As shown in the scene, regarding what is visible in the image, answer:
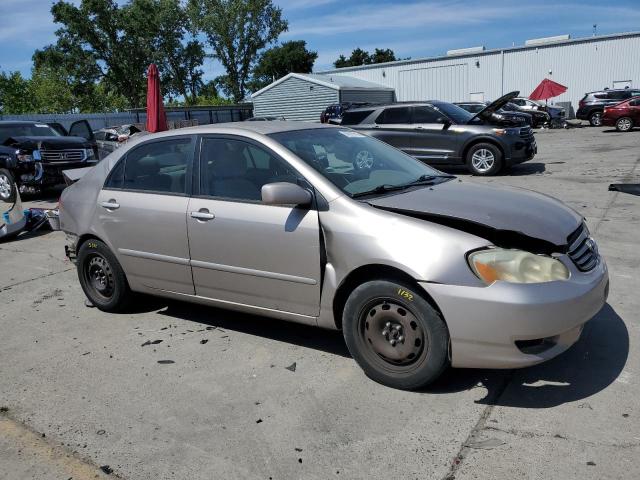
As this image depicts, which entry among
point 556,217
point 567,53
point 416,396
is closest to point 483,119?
point 556,217

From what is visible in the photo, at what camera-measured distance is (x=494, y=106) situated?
1141 cm

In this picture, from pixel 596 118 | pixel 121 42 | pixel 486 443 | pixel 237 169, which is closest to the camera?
pixel 486 443

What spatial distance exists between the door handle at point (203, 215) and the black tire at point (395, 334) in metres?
1.24

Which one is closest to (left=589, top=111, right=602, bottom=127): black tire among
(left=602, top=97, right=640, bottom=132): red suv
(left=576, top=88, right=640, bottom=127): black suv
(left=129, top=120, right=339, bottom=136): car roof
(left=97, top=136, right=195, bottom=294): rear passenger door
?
(left=576, top=88, right=640, bottom=127): black suv

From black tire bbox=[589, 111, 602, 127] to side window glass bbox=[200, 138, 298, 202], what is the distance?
27.8 meters

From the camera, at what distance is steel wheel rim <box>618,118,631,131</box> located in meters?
22.7

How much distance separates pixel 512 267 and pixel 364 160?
1.60 m

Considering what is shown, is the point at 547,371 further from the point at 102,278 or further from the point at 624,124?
the point at 624,124

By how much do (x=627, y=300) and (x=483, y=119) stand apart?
28.4ft

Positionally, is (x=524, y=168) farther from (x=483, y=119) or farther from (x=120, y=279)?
(x=120, y=279)

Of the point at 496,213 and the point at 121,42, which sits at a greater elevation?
the point at 121,42

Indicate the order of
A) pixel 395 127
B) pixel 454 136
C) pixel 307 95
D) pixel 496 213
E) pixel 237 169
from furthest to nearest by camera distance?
pixel 307 95 → pixel 395 127 → pixel 454 136 → pixel 237 169 → pixel 496 213

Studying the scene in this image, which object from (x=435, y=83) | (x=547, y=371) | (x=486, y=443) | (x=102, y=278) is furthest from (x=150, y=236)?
(x=435, y=83)

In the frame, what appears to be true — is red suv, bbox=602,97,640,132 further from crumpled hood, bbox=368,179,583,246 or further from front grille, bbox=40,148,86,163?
crumpled hood, bbox=368,179,583,246
